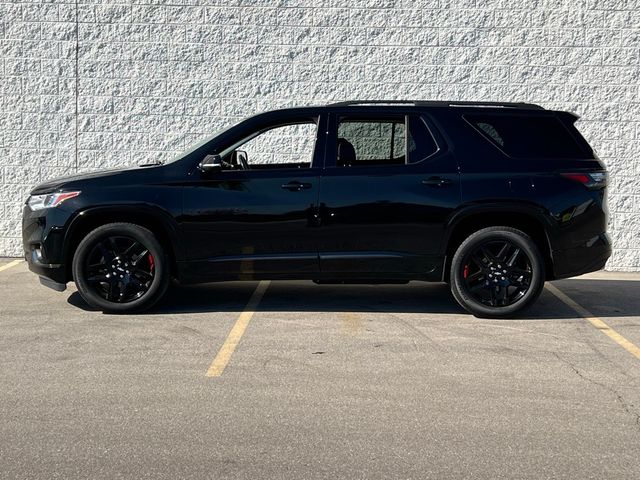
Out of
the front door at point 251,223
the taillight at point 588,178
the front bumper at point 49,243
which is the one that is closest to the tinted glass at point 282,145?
the front door at point 251,223

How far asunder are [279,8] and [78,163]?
10.7 feet

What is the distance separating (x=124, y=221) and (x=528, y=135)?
3777 mm

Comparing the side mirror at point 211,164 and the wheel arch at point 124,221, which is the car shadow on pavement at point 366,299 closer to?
the wheel arch at point 124,221

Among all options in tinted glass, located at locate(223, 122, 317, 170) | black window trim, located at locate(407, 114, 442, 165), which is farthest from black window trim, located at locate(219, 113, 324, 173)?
tinted glass, located at locate(223, 122, 317, 170)

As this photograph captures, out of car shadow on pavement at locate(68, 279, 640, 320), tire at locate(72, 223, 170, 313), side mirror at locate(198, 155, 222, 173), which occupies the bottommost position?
car shadow on pavement at locate(68, 279, 640, 320)

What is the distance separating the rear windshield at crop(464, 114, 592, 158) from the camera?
27.5 ft

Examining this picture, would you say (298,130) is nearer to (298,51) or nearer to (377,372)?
(298,51)

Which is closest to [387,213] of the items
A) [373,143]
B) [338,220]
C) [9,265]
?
[338,220]

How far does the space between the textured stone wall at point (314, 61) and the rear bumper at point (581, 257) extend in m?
3.50

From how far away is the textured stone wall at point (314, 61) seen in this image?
11.6 meters

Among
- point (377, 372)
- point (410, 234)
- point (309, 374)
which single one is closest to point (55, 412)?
point (309, 374)

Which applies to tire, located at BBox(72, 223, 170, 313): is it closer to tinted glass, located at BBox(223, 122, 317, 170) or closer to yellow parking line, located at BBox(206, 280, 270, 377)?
yellow parking line, located at BBox(206, 280, 270, 377)

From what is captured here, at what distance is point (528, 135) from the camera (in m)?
8.41

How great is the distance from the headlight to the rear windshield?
369cm
